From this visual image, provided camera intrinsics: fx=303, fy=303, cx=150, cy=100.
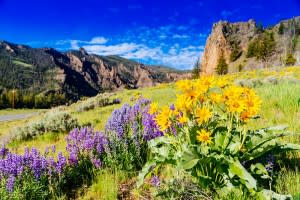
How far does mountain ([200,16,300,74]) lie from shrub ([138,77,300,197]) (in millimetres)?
94887

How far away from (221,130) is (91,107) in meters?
15.5

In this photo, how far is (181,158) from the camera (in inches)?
110

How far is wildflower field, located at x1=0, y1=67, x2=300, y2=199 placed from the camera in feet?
9.17

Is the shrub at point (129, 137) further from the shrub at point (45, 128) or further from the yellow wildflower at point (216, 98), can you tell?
the shrub at point (45, 128)

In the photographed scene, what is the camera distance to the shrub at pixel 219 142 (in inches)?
107

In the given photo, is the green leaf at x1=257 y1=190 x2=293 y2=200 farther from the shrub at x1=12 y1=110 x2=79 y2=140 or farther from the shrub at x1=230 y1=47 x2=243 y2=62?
the shrub at x1=230 y1=47 x2=243 y2=62

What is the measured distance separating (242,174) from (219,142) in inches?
19.1

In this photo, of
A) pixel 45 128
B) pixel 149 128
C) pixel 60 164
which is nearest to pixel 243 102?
pixel 149 128

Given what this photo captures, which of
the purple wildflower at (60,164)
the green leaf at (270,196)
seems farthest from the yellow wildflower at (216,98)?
the purple wildflower at (60,164)

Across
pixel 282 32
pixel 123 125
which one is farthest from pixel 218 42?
pixel 123 125

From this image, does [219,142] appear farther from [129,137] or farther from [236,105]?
[129,137]

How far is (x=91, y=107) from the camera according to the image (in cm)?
1808

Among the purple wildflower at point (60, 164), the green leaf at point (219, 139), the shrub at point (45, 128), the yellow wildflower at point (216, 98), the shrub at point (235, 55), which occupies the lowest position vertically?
the shrub at point (45, 128)

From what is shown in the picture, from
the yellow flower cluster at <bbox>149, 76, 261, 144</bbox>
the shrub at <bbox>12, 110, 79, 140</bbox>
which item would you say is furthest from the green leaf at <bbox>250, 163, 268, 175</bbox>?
the shrub at <bbox>12, 110, 79, 140</bbox>
